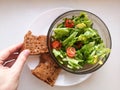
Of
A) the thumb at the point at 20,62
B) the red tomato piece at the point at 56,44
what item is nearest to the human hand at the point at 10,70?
the thumb at the point at 20,62

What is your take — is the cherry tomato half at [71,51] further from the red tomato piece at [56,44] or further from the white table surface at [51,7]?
the white table surface at [51,7]

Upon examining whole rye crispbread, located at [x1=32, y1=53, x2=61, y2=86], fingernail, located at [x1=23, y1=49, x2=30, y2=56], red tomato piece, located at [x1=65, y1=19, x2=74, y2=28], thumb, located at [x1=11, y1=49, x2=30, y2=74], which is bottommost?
whole rye crispbread, located at [x1=32, y1=53, x2=61, y2=86]

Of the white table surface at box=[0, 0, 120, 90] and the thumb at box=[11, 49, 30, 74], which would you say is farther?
the white table surface at box=[0, 0, 120, 90]

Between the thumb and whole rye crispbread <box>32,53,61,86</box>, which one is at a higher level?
the thumb

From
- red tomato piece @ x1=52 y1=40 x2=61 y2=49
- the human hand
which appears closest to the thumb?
the human hand

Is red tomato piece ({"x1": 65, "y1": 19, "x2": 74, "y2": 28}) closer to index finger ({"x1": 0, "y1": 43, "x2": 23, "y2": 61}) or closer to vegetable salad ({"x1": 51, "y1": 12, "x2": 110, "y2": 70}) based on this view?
vegetable salad ({"x1": 51, "y1": 12, "x2": 110, "y2": 70})

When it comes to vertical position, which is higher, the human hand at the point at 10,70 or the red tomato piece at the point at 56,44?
the red tomato piece at the point at 56,44

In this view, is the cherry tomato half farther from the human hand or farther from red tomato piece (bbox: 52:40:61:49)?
the human hand
